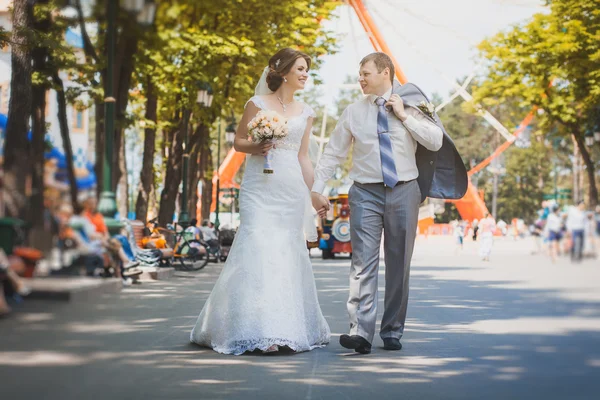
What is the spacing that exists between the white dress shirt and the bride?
48 centimetres

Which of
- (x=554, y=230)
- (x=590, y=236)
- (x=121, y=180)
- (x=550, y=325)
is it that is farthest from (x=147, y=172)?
(x=590, y=236)

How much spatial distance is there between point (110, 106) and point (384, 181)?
13.9ft

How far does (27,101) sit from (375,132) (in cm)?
436

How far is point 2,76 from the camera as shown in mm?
2396

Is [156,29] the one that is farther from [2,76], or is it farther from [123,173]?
[2,76]

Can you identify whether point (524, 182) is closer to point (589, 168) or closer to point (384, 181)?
point (589, 168)

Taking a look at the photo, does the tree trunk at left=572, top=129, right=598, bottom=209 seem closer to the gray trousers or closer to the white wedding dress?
the gray trousers

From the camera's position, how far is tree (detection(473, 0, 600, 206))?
1.95m

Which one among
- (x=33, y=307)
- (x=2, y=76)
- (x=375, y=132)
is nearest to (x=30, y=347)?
(x=33, y=307)

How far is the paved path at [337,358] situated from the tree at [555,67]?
296 millimetres

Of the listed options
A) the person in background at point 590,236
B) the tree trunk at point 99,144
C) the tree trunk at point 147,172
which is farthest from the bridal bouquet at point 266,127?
the person in background at point 590,236

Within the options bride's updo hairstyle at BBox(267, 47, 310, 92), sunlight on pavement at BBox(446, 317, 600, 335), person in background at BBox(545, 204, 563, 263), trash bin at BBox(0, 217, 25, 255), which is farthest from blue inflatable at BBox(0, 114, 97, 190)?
bride's updo hairstyle at BBox(267, 47, 310, 92)

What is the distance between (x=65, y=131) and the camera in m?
1.78

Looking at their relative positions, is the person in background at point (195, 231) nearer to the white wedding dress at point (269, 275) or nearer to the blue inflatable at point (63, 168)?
the white wedding dress at point (269, 275)
